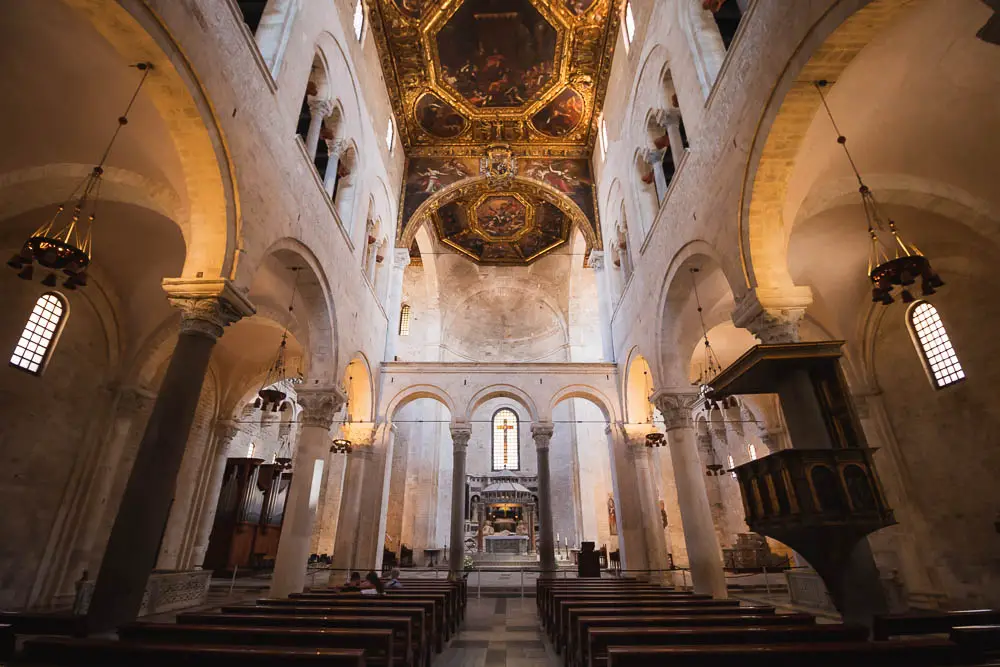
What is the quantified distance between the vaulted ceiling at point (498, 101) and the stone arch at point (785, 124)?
416 inches

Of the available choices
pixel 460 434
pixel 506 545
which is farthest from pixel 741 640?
pixel 506 545

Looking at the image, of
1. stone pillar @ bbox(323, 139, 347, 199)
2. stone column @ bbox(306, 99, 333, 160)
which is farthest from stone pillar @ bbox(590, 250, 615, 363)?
stone column @ bbox(306, 99, 333, 160)

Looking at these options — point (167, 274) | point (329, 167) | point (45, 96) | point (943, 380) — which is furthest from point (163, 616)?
point (943, 380)

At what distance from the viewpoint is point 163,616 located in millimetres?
9305

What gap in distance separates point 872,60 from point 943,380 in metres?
7.87

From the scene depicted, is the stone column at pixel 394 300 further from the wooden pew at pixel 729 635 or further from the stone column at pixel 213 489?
the wooden pew at pixel 729 635

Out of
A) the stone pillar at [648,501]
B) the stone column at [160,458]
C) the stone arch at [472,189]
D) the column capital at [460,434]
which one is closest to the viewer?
the stone column at [160,458]

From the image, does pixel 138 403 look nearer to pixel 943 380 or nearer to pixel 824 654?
pixel 824 654

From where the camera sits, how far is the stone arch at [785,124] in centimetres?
506

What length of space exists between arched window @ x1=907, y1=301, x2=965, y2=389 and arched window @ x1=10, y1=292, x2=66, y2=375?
754 inches

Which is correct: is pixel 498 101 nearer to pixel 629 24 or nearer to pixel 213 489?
pixel 629 24

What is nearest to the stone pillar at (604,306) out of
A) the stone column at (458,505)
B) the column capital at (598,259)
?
the column capital at (598,259)

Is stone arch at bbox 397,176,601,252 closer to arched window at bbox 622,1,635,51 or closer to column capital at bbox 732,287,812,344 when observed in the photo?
arched window at bbox 622,1,635,51

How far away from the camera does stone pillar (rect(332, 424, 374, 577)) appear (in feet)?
42.4
